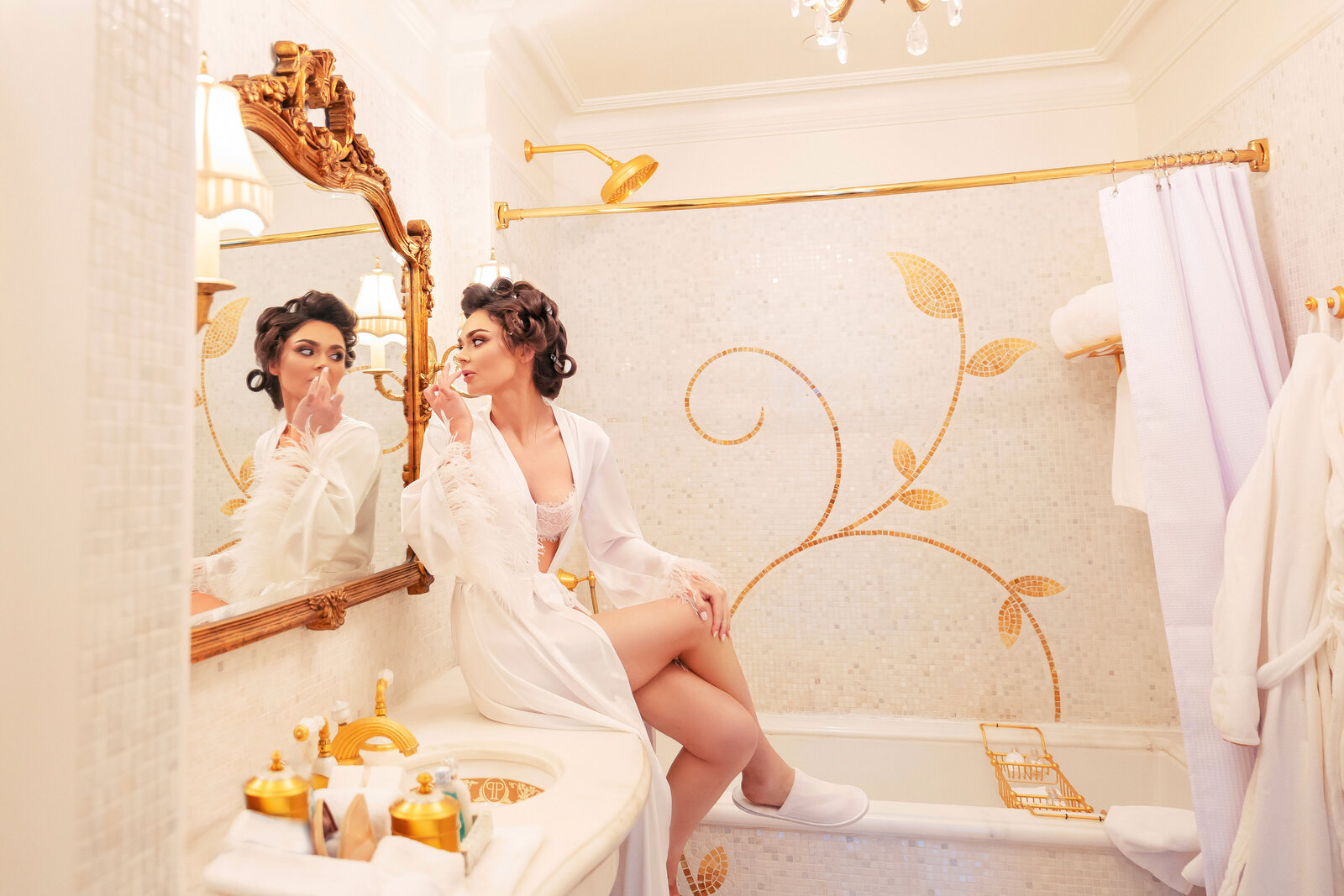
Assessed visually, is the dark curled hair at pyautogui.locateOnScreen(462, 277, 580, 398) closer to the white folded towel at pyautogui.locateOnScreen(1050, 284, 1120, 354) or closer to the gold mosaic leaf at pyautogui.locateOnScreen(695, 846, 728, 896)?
the gold mosaic leaf at pyautogui.locateOnScreen(695, 846, 728, 896)

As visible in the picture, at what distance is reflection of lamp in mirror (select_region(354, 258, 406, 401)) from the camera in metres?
1.56

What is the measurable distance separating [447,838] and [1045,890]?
1.61 m

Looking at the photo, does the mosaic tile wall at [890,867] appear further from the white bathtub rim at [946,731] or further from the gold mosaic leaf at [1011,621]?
the gold mosaic leaf at [1011,621]

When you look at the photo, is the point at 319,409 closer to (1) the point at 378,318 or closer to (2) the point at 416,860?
(1) the point at 378,318

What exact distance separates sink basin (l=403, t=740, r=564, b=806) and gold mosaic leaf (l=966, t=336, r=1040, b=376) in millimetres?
2045

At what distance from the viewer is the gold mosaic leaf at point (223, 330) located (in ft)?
3.68

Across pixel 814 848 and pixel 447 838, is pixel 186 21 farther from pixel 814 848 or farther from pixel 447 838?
pixel 814 848

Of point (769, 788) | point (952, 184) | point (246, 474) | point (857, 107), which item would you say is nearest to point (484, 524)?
point (246, 474)

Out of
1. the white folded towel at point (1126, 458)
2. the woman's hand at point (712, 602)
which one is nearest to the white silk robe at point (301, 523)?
the woman's hand at point (712, 602)

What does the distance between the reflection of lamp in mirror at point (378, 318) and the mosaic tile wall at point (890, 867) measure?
1.39 meters

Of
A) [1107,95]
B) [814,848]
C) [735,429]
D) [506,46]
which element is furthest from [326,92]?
[1107,95]

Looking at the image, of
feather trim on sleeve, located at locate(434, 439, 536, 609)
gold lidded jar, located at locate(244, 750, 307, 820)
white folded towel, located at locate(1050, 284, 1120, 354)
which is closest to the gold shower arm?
feather trim on sleeve, located at locate(434, 439, 536, 609)

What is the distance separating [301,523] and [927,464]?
6.82 feet

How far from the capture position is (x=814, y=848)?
6.09 ft
